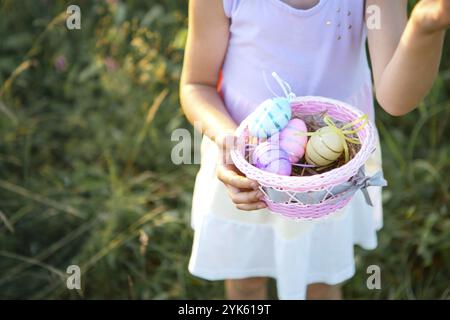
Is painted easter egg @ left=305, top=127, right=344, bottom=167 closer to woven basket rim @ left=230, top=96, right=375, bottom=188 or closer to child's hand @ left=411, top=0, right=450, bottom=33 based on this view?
woven basket rim @ left=230, top=96, right=375, bottom=188

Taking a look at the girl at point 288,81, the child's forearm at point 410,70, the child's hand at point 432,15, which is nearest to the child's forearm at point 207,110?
the girl at point 288,81

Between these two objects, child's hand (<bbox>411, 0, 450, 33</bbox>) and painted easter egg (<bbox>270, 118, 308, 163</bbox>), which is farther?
painted easter egg (<bbox>270, 118, 308, 163</bbox>)

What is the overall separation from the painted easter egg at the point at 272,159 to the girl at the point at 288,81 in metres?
0.04

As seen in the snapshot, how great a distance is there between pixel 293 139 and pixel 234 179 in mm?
119

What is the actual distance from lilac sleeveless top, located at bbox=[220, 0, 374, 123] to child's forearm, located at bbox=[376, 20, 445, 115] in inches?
5.5

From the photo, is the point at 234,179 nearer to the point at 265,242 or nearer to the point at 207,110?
the point at 207,110

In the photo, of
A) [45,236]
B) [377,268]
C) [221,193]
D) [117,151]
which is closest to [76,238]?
[45,236]

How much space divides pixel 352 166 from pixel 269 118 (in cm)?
15

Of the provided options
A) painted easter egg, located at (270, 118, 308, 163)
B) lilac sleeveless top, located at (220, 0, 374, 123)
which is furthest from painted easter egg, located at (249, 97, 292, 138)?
lilac sleeveless top, located at (220, 0, 374, 123)

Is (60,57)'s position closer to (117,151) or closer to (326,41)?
(117,151)

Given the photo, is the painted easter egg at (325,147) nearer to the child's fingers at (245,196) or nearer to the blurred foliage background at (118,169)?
the child's fingers at (245,196)

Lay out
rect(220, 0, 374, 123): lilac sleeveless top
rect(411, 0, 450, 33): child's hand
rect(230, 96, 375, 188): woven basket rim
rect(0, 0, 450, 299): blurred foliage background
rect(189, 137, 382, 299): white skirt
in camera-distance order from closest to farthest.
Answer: rect(411, 0, 450, 33): child's hand → rect(230, 96, 375, 188): woven basket rim → rect(220, 0, 374, 123): lilac sleeveless top → rect(189, 137, 382, 299): white skirt → rect(0, 0, 450, 299): blurred foliage background

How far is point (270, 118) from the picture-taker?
1074mm

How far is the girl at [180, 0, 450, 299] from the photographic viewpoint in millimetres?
1083
